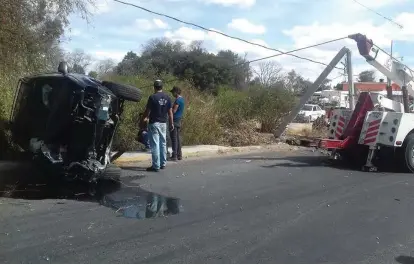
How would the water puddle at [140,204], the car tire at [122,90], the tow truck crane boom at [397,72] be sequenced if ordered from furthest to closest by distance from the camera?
the tow truck crane boom at [397,72]
the car tire at [122,90]
the water puddle at [140,204]

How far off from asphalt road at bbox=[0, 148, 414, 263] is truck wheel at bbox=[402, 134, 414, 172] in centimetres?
204

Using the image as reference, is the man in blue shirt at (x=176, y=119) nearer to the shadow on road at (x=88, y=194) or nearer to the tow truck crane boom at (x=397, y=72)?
the shadow on road at (x=88, y=194)

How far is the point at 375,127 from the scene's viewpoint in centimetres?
1139

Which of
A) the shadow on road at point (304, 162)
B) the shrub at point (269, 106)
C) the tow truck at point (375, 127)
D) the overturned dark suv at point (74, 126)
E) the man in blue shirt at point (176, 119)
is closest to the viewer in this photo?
the overturned dark suv at point (74, 126)

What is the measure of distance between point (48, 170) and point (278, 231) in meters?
3.68

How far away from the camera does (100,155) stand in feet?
24.6

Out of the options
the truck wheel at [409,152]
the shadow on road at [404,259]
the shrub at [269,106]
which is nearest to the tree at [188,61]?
the shrub at [269,106]

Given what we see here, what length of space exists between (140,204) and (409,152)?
295 inches

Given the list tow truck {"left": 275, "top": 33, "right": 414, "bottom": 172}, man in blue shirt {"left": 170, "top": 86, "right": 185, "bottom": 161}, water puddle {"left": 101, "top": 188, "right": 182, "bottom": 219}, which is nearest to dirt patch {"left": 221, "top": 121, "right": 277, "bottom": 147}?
tow truck {"left": 275, "top": 33, "right": 414, "bottom": 172}

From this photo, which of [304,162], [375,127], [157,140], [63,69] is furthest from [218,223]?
[375,127]

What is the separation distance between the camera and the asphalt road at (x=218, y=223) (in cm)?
479

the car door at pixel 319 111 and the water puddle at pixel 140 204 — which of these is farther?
the car door at pixel 319 111

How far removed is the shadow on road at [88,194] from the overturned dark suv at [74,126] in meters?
0.31

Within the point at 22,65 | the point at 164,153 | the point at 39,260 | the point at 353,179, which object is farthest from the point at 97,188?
the point at 353,179
